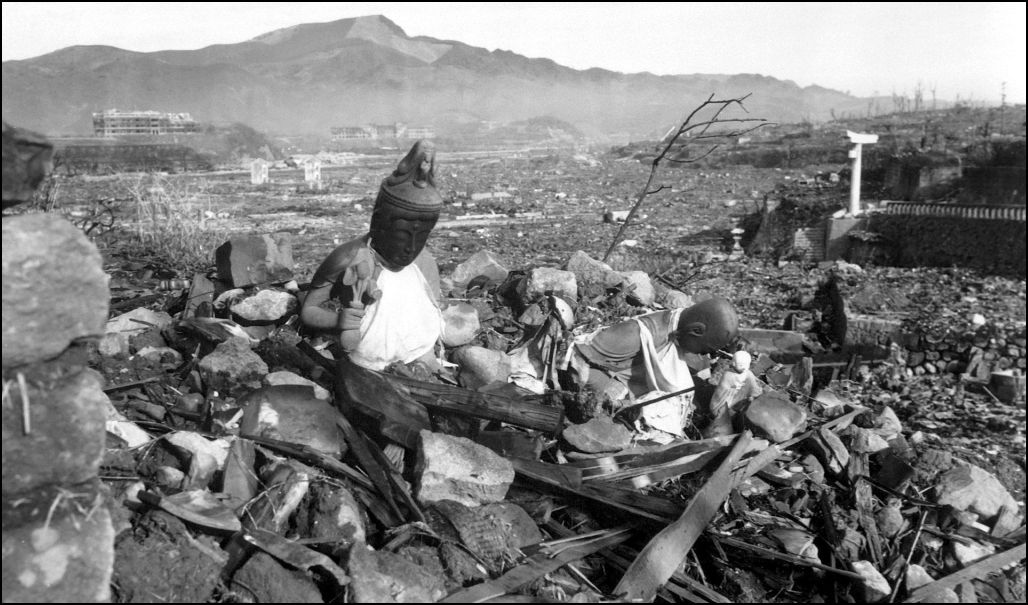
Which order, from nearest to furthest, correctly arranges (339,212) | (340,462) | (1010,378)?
(340,462)
(1010,378)
(339,212)

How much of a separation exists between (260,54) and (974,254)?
113690 millimetres

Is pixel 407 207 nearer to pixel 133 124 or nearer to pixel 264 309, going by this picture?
pixel 264 309

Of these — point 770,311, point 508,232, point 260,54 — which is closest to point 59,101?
point 260,54

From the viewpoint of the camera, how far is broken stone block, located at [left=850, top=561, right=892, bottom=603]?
11.2 feet

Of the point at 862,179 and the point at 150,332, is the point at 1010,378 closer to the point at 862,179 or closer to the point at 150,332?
the point at 150,332

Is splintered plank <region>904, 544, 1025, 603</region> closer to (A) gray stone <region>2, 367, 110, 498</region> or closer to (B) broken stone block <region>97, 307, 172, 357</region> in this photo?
A: (A) gray stone <region>2, 367, 110, 498</region>

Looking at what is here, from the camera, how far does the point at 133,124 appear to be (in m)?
48.1

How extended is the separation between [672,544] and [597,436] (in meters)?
0.95

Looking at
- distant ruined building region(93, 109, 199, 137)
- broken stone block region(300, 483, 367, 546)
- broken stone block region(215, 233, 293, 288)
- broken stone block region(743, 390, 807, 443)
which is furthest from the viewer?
distant ruined building region(93, 109, 199, 137)

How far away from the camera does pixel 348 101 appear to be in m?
102

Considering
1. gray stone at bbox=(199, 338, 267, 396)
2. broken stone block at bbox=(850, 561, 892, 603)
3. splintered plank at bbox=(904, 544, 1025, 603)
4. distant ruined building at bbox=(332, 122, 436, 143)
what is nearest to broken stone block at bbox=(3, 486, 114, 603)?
gray stone at bbox=(199, 338, 267, 396)

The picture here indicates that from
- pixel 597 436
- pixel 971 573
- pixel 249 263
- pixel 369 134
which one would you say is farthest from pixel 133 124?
pixel 971 573

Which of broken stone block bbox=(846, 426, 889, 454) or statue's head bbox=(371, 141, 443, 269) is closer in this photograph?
statue's head bbox=(371, 141, 443, 269)

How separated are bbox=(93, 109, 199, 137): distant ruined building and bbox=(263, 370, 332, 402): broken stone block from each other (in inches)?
1890
